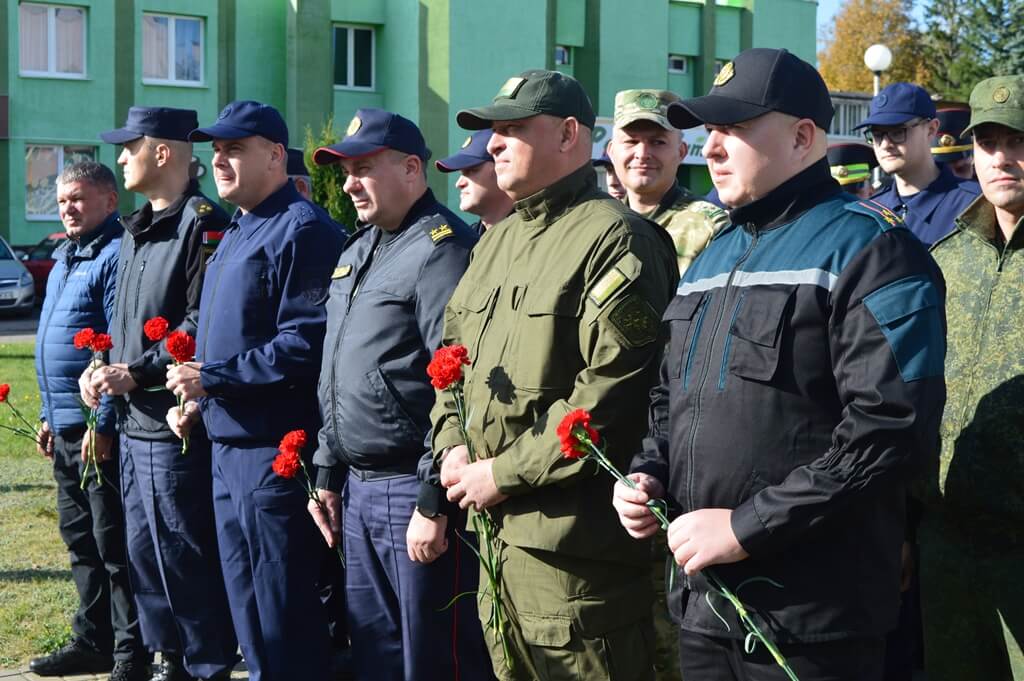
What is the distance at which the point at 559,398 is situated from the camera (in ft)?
12.0

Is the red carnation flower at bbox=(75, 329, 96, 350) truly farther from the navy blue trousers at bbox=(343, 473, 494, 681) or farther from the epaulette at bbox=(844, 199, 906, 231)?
the epaulette at bbox=(844, 199, 906, 231)

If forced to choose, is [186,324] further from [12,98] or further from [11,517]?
[12,98]

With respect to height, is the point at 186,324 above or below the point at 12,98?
below

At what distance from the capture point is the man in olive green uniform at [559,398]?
3561mm

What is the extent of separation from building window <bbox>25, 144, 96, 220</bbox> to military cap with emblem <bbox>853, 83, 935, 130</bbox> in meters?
26.8

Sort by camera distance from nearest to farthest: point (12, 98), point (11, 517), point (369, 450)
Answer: point (369, 450)
point (11, 517)
point (12, 98)

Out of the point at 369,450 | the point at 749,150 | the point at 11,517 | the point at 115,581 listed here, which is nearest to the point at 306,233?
the point at 369,450

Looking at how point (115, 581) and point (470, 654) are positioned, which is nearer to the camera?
point (470, 654)

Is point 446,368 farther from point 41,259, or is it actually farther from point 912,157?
point 41,259

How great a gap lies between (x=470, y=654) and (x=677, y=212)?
1.99 metres

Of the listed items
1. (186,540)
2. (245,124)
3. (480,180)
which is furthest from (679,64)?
(186,540)

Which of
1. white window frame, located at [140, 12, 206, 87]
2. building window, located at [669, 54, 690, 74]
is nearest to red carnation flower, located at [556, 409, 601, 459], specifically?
white window frame, located at [140, 12, 206, 87]

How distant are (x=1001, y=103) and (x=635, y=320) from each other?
1.13m

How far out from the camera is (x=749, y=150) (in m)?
3.02
